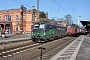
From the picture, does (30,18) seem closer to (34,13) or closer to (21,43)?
(34,13)

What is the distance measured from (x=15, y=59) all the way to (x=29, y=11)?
195ft

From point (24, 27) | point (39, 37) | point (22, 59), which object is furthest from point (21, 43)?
point (24, 27)

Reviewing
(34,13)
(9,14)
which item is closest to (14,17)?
(9,14)

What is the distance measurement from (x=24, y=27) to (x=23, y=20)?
101 inches

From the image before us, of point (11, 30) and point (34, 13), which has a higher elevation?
point (34, 13)

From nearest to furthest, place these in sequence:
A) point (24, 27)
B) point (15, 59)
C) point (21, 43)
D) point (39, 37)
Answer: point (15, 59), point (21, 43), point (39, 37), point (24, 27)

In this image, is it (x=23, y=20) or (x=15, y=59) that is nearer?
(x=15, y=59)

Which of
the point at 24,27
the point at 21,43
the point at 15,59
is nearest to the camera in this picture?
the point at 15,59

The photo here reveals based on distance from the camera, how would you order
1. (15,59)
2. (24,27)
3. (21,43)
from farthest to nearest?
1. (24,27)
2. (21,43)
3. (15,59)

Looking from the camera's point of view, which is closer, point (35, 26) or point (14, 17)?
point (35, 26)

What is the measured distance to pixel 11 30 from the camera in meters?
72.3

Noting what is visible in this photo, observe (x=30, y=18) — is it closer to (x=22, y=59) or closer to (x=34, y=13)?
(x=34, y=13)

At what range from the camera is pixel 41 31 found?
98.3ft

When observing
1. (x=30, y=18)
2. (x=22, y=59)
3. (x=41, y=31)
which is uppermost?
(x=30, y=18)
